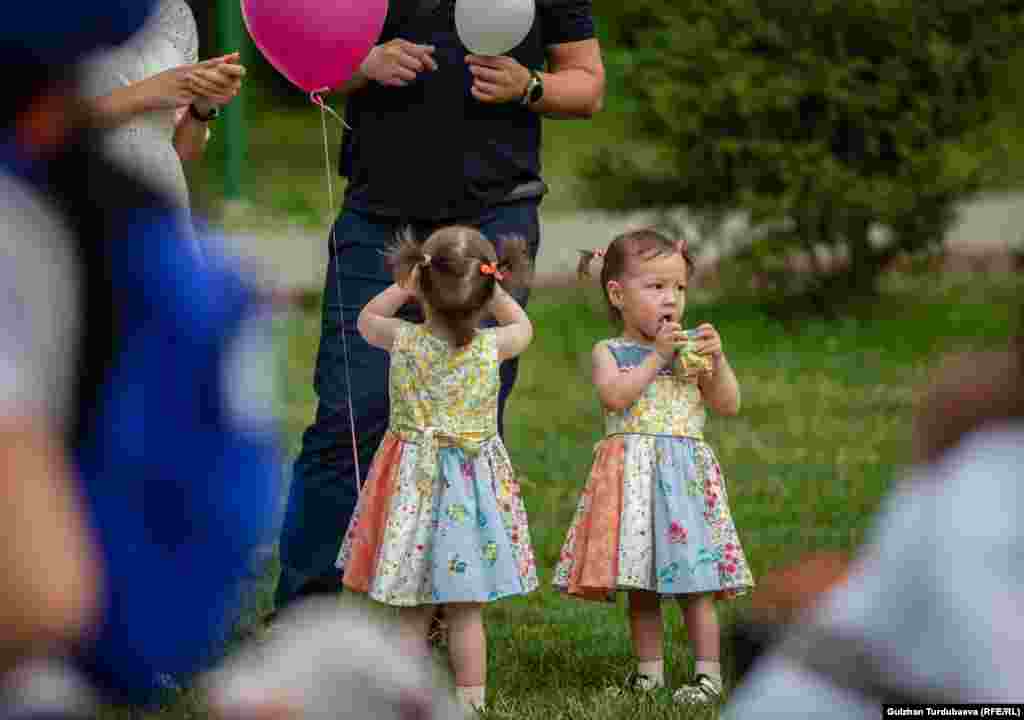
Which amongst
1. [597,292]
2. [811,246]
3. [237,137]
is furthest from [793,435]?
[237,137]

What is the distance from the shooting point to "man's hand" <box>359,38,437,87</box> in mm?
4258

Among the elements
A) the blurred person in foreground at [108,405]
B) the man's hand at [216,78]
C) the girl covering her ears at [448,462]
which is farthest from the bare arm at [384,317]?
the blurred person in foreground at [108,405]

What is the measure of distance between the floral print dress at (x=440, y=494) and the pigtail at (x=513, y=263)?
140 millimetres

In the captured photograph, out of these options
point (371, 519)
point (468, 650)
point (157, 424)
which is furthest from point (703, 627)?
point (157, 424)

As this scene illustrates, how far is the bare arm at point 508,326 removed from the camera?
420 cm

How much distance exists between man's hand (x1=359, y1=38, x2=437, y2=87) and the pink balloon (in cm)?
3

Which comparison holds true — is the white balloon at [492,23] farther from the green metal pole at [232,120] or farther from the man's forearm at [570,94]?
the green metal pole at [232,120]

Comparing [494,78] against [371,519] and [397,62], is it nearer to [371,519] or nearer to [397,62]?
[397,62]

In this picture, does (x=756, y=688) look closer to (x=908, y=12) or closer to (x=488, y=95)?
(x=488, y=95)

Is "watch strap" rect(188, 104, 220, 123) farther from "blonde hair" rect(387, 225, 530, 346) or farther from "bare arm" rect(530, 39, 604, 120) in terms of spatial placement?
"bare arm" rect(530, 39, 604, 120)

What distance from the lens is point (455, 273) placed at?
162 inches

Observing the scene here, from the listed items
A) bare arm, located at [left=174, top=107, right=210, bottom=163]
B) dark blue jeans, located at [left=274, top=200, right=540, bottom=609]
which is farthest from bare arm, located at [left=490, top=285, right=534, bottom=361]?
bare arm, located at [left=174, top=107, right=210, bottom=163]

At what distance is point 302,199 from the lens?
1541 cm

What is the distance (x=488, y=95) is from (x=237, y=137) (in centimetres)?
1037
